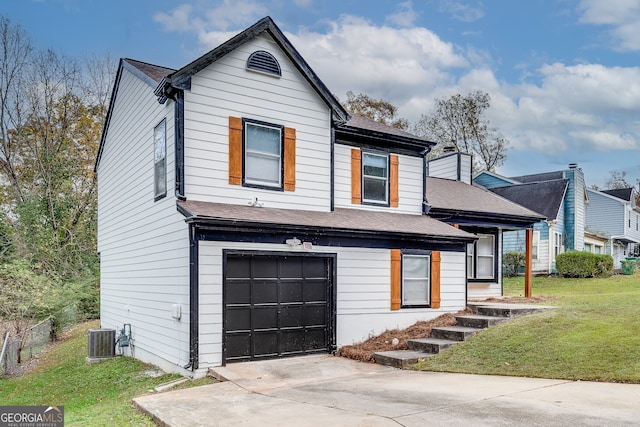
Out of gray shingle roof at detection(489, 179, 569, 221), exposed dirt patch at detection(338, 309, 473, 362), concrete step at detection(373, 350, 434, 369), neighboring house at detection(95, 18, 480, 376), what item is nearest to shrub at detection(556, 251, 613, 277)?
gray shingle roof at detection(489, 179, 569, 221)

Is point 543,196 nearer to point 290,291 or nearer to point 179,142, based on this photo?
point 290,291

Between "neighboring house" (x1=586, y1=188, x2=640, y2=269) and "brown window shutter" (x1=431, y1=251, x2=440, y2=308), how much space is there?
91.7 ft

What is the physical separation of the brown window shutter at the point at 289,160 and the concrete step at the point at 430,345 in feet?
13.8

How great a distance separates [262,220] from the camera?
9578 millimetres

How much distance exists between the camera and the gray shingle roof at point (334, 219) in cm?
940

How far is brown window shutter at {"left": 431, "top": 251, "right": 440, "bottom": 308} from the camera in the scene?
12.5m

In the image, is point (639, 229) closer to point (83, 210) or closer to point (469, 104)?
point (469, 104)

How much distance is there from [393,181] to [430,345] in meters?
4.61

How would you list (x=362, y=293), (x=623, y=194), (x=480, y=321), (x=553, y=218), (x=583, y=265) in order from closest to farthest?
(x=480, y=321)
(x=362, y=293)
(x=583, y=265)
(x=553, y=218)
(x=623, y=194)

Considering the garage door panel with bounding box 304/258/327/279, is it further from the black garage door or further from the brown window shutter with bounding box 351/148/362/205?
the brown window shutter with bounding box 351/148/362/205

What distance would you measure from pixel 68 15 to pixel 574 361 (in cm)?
2319

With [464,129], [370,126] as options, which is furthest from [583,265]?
[464,129]

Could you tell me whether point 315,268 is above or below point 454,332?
above

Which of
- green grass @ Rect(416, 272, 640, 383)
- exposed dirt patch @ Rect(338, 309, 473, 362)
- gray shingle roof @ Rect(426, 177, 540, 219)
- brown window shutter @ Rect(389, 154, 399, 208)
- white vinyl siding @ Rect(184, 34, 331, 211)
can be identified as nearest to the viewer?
green grass @ Rect(416, 272, 640, 383)
